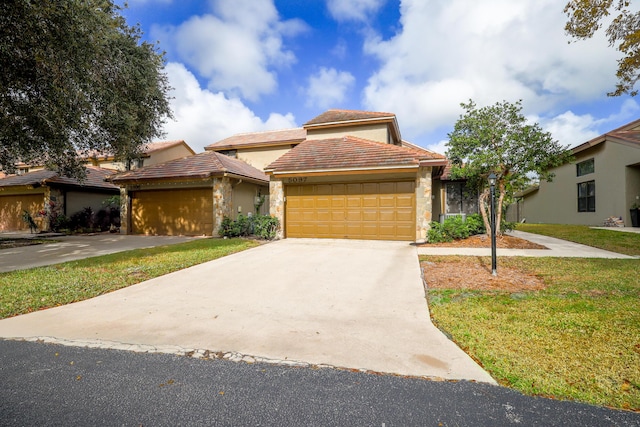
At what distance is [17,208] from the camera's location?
1803 centimetres

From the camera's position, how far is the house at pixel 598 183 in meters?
14.2

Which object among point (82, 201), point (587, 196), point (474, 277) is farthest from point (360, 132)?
point (82, 201)

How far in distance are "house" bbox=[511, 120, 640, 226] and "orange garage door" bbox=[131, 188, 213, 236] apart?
19.9m

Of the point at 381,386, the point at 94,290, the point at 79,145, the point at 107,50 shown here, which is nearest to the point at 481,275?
the point at 381,386

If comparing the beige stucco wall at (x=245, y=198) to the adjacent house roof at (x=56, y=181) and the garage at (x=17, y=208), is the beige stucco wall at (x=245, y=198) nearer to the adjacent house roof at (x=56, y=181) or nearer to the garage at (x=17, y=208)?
the adjacent house roof at (x=56, y=181)

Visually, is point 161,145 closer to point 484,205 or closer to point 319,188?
point 319,188

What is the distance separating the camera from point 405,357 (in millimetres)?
2879

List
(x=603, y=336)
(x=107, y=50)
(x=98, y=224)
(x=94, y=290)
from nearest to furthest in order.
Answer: (x=603, y=336) → (x=94, y=290) → (x=107, y=50) → (x=98, y=224)

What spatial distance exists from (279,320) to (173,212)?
13.1 m

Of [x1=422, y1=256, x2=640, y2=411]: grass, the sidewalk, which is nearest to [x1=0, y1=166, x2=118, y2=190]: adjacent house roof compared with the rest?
the sidewalk

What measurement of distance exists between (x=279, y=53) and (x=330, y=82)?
9.29 ft

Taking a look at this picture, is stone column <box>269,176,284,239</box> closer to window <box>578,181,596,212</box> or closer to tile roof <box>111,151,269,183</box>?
tile roof <box>111,151,269,183</box>

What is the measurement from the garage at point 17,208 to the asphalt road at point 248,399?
67.8ft

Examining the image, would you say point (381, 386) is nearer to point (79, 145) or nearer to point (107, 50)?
point (107, 50)
